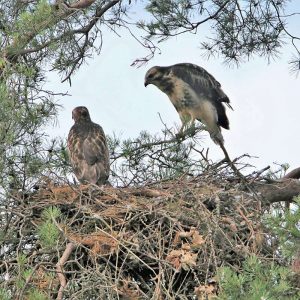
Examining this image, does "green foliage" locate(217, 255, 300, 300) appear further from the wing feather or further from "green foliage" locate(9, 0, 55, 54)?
the wing feather

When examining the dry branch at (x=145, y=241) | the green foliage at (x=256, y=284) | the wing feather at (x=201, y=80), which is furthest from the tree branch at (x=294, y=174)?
the green foliage at (x=256, y=284)

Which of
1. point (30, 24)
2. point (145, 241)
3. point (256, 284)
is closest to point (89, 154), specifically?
point (30, 24)

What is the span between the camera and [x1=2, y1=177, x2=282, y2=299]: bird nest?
15.4 feet

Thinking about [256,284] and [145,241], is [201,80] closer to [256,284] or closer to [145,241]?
[145,241]

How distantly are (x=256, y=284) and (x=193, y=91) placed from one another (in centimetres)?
487

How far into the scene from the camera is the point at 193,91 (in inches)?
330

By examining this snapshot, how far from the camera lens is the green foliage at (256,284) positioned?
142 inches

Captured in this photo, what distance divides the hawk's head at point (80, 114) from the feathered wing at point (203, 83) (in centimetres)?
87

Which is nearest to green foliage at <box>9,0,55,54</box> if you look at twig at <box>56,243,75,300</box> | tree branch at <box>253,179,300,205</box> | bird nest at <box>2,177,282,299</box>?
bird nest at <box>2,177,282,299</box>

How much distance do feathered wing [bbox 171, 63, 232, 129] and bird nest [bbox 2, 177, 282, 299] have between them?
8.52 ft

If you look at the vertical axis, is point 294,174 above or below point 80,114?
below

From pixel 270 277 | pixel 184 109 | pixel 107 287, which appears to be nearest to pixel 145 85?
pixel 184 109

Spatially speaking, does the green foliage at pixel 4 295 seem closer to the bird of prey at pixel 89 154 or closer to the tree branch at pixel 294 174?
the bird of prey at pixel 89 154

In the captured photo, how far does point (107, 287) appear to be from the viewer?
450cm
